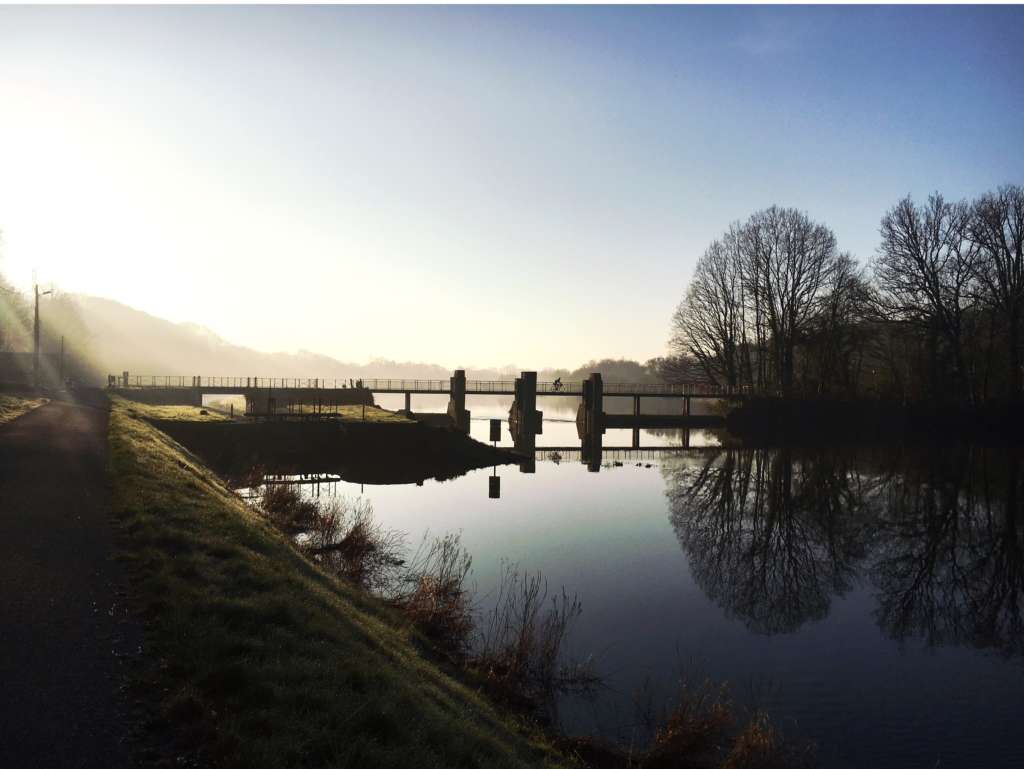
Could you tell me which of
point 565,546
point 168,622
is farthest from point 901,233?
point 168,622

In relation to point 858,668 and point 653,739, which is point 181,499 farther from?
point 858,668

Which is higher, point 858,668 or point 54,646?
point 54,646

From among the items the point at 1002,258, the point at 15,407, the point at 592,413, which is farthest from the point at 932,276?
the point at 15,407

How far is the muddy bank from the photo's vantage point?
36000 millimetres

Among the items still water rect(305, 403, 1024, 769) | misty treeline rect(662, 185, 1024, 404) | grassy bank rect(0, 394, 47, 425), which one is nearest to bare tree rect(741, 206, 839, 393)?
misty treeline rect(662, 185, 1024, 404)

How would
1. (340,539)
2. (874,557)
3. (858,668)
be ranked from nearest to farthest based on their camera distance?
(858,668) < (340,539) < (874,557)

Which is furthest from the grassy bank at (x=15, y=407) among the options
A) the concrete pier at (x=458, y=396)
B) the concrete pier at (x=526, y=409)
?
the concrete pier at (x=526, y=409)

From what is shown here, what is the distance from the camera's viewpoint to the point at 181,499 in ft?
46.0

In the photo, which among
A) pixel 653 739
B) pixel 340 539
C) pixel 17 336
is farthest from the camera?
pixel 17 336

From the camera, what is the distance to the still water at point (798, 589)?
1054 cm

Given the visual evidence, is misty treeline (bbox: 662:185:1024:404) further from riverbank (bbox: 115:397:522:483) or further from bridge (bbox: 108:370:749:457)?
riverbank (bbox: 115:397:522:483)

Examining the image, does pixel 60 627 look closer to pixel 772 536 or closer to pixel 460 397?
pixel 772 536

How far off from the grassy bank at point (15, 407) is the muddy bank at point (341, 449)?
542 cm

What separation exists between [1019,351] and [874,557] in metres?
45.6
